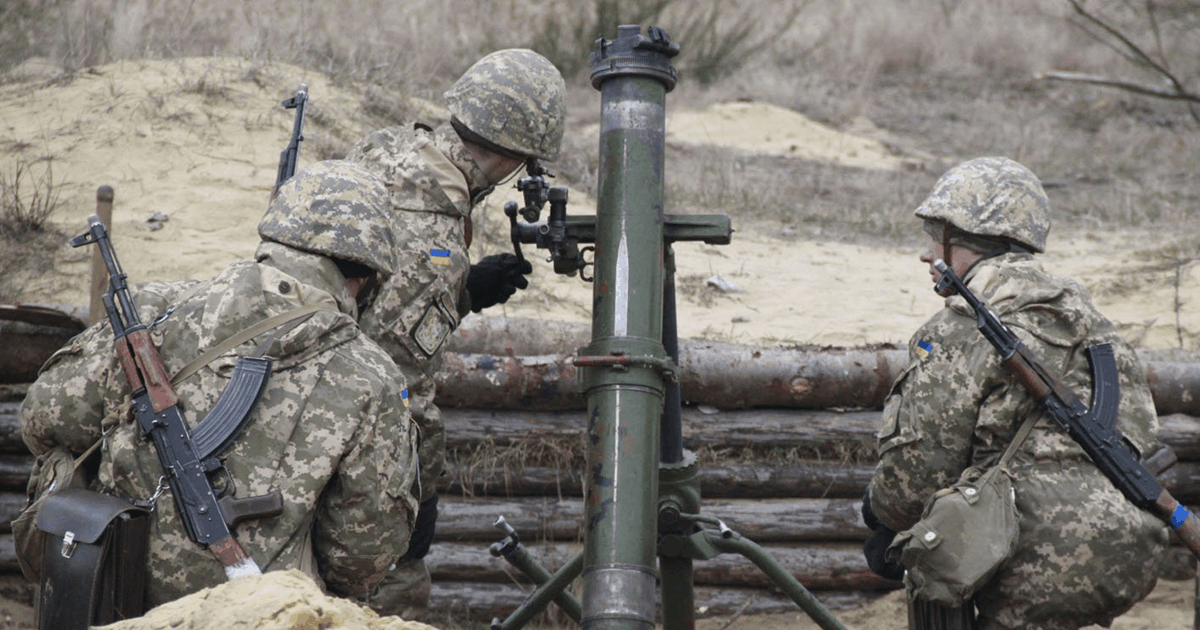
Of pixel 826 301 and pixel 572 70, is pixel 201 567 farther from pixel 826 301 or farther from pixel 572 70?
pixel 572 70

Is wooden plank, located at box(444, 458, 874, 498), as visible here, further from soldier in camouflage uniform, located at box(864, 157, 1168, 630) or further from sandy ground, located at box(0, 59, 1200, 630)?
soldier in camouflage uniform, located at box(864, 157, 1168, 630)

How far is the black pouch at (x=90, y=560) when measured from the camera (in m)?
3.39

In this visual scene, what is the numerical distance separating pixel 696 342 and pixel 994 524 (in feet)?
8.31

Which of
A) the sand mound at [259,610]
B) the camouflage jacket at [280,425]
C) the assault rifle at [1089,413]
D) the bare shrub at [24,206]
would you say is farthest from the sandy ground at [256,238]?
the sand mound at [259,610]

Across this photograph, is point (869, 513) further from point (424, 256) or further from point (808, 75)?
point (808, 75)

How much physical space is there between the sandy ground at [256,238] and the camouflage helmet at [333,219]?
3.51 metres

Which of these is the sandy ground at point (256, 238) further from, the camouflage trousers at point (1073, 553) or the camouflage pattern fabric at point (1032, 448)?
the camouflage trousers at point (1073, 553)

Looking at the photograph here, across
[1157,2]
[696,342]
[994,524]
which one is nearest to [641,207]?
[994,524]

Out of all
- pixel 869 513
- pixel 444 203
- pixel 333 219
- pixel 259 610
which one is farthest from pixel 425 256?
pixel 259 610

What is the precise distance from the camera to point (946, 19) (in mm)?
17625

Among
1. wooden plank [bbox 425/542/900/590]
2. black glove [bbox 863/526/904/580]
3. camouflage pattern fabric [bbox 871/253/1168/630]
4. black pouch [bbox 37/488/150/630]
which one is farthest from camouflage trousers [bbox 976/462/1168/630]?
black pouch [bbox 37/488/150/630]

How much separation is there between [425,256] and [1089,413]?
2.34 metres

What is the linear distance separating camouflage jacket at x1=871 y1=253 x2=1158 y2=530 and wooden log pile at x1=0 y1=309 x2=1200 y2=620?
1.88 metres

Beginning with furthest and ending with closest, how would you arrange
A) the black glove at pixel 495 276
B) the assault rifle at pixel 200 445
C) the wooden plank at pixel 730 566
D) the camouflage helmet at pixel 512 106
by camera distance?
1. the wooden plank at pixel 730 566
2. the black glove at pixel 495 276
3. the camouflage helmet at pixel 512 106
4. the assault rifle at pixel 200 445
